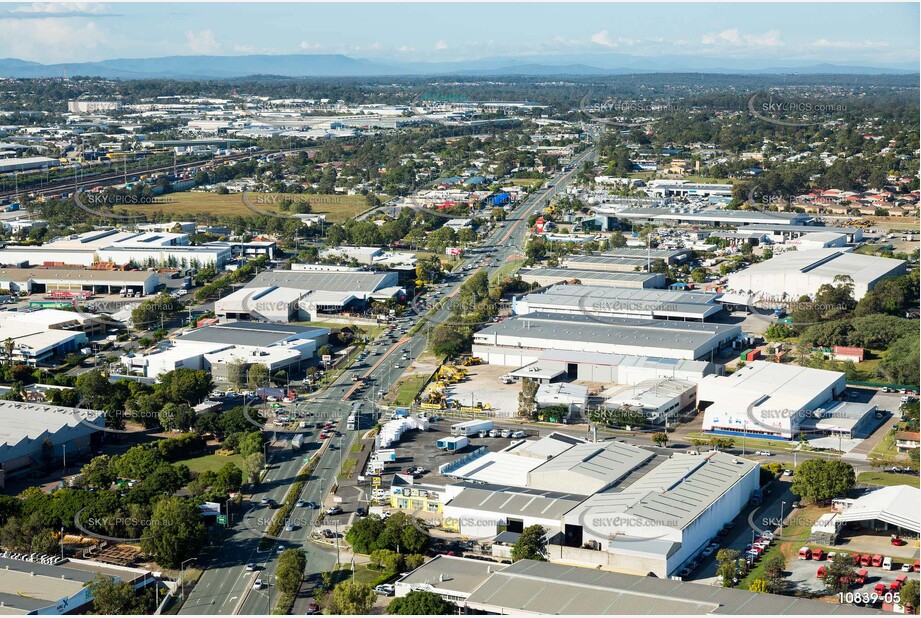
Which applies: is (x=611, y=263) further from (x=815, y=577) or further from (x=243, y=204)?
(x=815, y=577)

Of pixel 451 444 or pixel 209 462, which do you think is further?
pixel 451 444

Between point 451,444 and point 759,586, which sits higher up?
point 759,586

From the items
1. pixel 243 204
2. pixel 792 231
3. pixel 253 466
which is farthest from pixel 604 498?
pixel 243 204

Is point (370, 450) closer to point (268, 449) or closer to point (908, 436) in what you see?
point (268, 449)

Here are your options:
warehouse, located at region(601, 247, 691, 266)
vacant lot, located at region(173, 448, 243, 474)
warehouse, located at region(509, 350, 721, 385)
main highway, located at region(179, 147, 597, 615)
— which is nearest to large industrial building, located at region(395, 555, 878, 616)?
main highway, located at region(179, 147, 597, 615)

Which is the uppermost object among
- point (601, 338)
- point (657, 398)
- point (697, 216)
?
point (697, 216)
